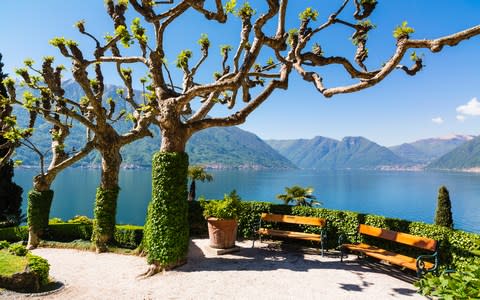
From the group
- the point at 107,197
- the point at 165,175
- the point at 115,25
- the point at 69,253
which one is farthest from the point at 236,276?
the point at 115,25

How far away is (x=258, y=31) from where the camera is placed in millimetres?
10289

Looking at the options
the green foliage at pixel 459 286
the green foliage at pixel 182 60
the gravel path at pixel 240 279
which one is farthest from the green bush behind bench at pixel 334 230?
the green foliage at pixel 182 60

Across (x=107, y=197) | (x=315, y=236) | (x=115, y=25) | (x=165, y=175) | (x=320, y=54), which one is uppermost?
(x=115, y=25)

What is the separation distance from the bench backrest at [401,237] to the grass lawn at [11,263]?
33.6 feet

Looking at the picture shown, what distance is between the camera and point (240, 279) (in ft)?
28.7

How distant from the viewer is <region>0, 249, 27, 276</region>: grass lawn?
28.1 ft

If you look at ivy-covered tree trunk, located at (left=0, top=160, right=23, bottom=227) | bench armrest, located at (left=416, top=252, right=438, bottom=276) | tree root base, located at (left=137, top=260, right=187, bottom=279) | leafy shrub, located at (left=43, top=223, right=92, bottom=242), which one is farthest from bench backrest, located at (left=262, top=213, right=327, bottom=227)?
ivy-covered tree trunk, located at (left=0, top=160, right=23, bottom=227)

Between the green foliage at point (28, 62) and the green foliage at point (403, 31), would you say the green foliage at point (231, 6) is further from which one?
the green foliage at point (28, 62)

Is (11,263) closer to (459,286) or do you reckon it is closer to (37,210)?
(37,210)

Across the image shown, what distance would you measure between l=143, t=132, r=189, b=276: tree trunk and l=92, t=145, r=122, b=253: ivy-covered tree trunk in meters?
3.93

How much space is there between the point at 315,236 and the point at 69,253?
9.92 m

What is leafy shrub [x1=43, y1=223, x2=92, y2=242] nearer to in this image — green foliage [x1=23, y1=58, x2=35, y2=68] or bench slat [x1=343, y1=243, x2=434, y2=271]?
green foliage [x1=23, y1=58, x2=35, y2=68]

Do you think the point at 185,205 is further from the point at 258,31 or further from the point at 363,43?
the point at 363,43

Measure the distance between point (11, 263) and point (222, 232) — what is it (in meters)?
6.19
